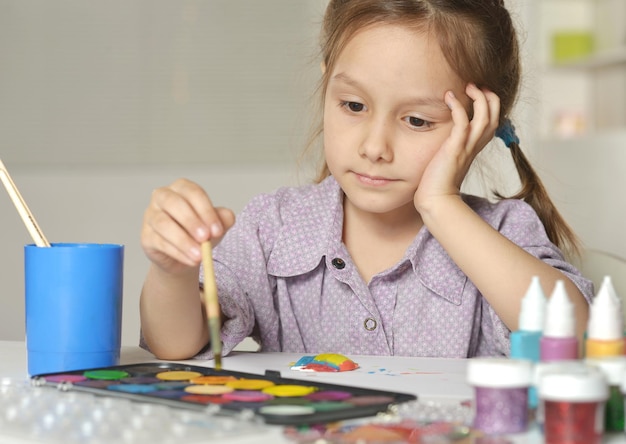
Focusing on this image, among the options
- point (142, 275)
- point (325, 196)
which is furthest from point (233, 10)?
point (325, 196)

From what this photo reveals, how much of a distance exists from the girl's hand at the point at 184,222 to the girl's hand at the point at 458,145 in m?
0.33

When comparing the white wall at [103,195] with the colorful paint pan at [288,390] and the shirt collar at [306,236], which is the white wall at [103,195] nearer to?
the shirt collar at [306,236]

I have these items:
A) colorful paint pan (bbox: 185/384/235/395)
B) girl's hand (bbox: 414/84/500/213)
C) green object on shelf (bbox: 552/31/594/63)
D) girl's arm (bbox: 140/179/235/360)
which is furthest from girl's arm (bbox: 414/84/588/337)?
green object on shelf (bbox: 552/31/594/63)

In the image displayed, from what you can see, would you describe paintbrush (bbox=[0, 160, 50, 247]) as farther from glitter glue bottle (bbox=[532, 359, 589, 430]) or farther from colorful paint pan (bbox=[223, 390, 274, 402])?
glitter glue bottle (bbox=[532, 359, 589, 430])

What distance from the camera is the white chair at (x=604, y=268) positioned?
1.23m

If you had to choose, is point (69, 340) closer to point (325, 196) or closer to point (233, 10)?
point (325, 196)

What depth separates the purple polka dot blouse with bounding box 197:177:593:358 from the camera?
123cm

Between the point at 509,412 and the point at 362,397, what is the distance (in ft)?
0.43

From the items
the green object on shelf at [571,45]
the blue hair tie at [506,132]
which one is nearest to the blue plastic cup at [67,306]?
the blue hair tie at [506,132]

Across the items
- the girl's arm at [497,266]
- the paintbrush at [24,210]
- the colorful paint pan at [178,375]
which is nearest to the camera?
the colorful paint pan at [178,375]

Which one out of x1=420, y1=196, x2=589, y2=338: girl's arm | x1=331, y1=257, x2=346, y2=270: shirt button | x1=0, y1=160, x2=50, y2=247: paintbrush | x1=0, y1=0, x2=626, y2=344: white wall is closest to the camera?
x1=0, y1=160, x2=50, y2=247: paintbrush

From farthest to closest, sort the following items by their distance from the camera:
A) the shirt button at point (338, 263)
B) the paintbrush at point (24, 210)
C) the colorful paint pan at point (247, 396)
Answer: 1. the shirt button at point (338, 263)
2. the paintbrush at point (24, 210)
3. the colorful paint pan at point (247, 396)

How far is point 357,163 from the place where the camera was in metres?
1.15

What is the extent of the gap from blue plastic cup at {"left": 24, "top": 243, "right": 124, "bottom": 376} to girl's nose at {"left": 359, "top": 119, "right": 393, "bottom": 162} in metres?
0.34
